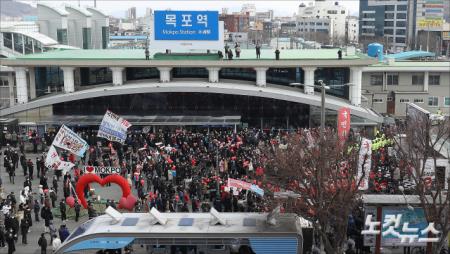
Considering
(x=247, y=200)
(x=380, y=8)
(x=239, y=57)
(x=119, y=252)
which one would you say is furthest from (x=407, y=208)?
(x=380, y=8)

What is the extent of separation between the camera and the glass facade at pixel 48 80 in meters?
38.7

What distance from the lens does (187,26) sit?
1478 inches

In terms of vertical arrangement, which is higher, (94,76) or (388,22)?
(388,22)

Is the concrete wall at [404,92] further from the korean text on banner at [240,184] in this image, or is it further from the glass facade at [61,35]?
the glass facade at [61,35]

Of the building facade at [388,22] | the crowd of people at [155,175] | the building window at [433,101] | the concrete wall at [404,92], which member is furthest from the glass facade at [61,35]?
the building facade at [388,22]

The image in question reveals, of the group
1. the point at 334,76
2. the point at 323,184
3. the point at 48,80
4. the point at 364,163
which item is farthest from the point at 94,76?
the point at 323,184

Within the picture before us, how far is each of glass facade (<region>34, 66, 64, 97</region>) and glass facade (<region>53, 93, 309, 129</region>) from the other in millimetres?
2017

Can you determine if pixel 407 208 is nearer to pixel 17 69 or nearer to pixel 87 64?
pixel 87 64

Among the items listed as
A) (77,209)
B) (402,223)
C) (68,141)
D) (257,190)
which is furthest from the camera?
(68,141)

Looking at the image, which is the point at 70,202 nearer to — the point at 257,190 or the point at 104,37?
the point at 257,190

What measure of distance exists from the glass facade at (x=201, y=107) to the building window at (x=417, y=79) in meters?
11.3

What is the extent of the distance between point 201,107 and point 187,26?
512 cm

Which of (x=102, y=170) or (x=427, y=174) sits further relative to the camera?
(x=102, y=170)

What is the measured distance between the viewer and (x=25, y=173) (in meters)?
28.3
